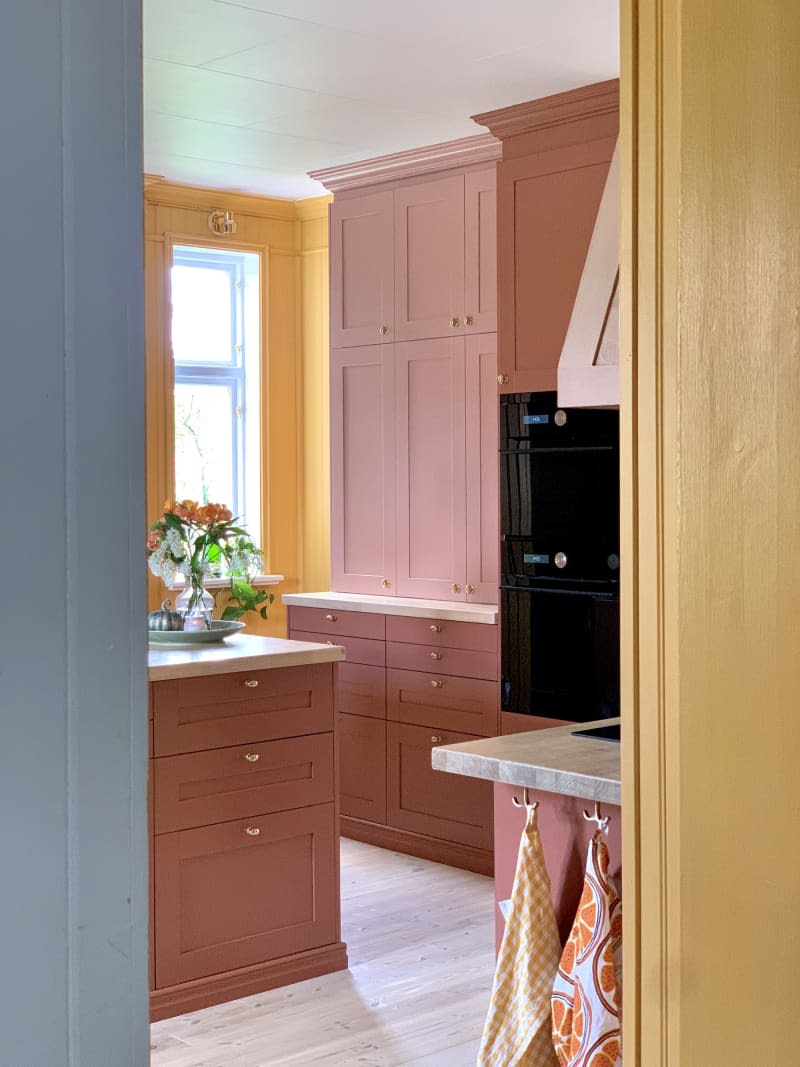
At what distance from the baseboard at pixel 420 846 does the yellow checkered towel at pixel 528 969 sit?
227 centimetres

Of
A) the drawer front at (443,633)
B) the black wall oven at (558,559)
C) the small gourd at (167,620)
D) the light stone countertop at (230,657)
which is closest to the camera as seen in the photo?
the light stone countertop at (230,657)

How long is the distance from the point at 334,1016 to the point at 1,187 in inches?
121

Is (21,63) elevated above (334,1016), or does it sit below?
above

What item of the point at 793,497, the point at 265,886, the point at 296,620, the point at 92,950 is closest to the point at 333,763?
the point at 265,886

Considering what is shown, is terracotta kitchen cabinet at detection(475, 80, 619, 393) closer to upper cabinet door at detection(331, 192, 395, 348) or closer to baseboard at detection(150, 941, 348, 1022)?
upper cabinet door at detection(331, 192, 395, 348)

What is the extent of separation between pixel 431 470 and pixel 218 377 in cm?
154

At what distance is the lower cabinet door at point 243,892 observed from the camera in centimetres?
327

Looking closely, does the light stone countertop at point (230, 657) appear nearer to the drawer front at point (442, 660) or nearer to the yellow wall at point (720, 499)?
the drawer front at point (442, 660)

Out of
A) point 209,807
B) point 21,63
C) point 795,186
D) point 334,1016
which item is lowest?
point 334,1016

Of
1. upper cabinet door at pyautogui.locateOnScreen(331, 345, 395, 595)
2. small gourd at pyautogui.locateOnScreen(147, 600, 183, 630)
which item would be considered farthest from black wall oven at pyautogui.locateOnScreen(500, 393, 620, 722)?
small gourd at pyautogui.locateOnScreen(147, 600, 183, 630)

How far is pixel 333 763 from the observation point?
11.9ft

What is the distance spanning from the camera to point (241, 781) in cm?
342

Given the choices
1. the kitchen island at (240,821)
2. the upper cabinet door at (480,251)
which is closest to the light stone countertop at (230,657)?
the kitchen island at (240,821)

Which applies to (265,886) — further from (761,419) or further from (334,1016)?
(761,419)
